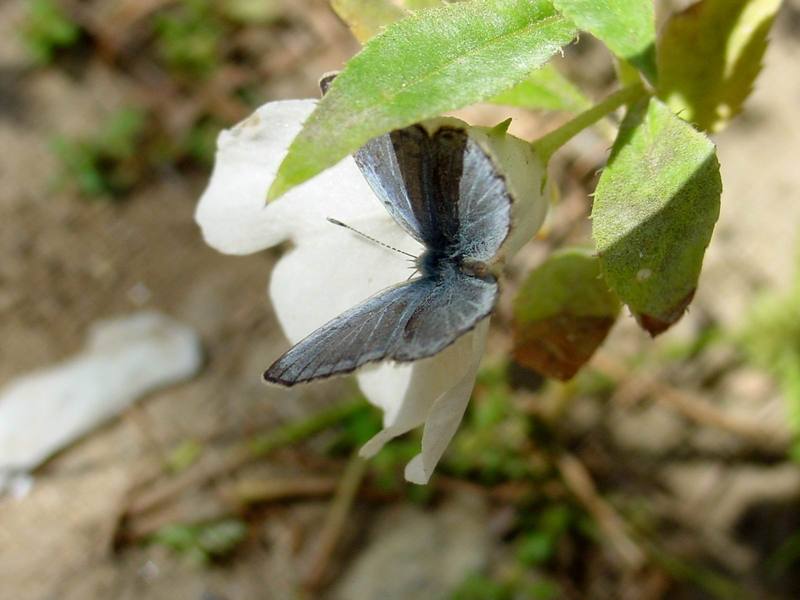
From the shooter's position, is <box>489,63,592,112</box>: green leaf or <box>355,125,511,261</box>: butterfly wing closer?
<box>355,125,511,261</box>: butterfly wing

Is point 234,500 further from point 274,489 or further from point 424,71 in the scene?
point 424,71

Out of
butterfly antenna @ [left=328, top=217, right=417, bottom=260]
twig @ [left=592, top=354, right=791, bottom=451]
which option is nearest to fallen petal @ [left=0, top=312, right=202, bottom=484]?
twig @ [left=592, top=354, right=791, bottom=451]

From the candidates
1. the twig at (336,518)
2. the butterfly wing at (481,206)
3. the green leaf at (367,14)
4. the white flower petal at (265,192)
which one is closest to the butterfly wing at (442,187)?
the butterfly wing at (481,206)

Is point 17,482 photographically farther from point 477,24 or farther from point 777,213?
point 777,213

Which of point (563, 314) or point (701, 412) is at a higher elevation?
point (563, 314)

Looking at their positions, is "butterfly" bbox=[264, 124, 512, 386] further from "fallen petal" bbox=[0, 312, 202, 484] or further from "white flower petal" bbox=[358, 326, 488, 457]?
"fallen petal" bbox=[0, 312, 202, 484]

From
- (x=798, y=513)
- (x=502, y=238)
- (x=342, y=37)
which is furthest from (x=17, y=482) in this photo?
(x=798, y=513)

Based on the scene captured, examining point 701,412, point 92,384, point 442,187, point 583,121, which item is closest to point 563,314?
point 583,121
